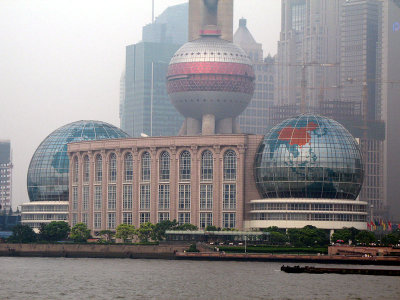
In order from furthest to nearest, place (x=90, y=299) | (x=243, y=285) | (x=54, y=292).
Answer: (x=243, y=285)
(x=54, y=292)
(x=90, y=299)

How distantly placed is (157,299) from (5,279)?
39.4 meters

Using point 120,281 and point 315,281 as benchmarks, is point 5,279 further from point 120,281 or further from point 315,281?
point 315,281

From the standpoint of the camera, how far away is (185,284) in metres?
163

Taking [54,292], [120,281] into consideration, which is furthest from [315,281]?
[54,292]

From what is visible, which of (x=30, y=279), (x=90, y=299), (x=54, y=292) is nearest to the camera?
(x=90, y=299)

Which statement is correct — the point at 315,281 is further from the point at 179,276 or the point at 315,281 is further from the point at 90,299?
the point at 90,299

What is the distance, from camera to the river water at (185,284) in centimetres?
14800

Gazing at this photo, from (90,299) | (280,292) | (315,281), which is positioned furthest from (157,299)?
(315,281)

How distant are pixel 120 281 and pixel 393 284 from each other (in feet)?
131

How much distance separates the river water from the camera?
148 metres

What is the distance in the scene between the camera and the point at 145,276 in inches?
6988

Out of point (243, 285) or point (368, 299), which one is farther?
point (243, 285)

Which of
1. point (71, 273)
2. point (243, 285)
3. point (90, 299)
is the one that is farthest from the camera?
point (71, 273)

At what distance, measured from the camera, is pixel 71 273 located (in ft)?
606
